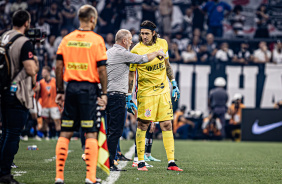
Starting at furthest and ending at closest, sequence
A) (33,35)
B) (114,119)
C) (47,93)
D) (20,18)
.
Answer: (47,93) < (114,119) < (33,35) < (20,18)

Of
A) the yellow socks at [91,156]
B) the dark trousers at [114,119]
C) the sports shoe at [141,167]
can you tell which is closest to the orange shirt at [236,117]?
Result: the sports shoe at [141,167]

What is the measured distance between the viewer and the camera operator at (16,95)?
5672 mm

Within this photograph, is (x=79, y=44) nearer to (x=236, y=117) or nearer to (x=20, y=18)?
(x=20, y=18)

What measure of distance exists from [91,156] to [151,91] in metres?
2.76

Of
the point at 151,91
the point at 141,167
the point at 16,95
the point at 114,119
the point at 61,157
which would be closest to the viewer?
the point at 61,157

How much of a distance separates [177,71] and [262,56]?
3.88m

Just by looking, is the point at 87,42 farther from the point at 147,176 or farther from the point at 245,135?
the point at 245,135

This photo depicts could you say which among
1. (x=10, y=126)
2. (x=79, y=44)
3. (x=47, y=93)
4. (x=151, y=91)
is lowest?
(x=47, y=93)

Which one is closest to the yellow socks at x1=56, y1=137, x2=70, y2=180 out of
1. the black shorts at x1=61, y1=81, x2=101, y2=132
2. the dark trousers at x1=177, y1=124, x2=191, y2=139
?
the black shorts at x1=61, y1=81, x2=101, y2=132

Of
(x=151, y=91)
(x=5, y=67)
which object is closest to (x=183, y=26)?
(x=151, y=91)

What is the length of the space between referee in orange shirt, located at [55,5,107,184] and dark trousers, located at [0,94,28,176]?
603mm

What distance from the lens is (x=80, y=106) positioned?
5.46m

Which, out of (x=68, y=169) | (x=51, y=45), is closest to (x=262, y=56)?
(x=51, y=45)

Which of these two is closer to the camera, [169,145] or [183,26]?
[169,145]
